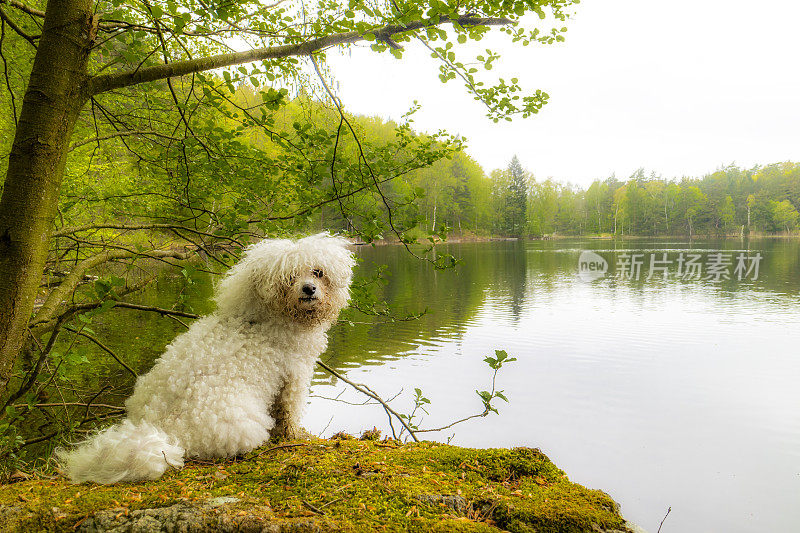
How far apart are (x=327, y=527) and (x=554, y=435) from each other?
7.81m

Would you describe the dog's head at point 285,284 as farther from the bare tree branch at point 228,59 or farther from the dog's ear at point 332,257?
the bare tree branch at point 228,59

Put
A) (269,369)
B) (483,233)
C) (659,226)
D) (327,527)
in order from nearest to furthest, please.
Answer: (327,527) < (269,369) < (483,233) < (659,226)

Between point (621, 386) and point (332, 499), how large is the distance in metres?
10.5

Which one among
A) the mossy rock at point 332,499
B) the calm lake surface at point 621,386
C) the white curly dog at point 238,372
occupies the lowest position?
the calm lake surface at point 621,386

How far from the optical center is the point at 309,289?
9.72ft

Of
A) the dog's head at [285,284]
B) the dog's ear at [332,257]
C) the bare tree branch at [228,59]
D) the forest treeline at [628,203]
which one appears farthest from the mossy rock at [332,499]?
the forest treeline at [628,203]

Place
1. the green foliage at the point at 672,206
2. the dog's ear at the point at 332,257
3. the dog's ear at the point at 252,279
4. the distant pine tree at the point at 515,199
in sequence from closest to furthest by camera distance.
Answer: the dog's ear at the point at 252,279
the dog's ear at the point at 332,257
the distant pine tree at the point at 515,199
the green foliage at the point at 672,206

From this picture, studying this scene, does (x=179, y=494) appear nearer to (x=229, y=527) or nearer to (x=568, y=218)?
(x=229, y=527)

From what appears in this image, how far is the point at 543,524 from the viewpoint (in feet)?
5.67

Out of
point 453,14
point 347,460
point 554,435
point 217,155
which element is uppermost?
point 453,14

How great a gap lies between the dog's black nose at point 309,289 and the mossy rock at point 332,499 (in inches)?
39.2

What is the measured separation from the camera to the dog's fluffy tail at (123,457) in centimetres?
207

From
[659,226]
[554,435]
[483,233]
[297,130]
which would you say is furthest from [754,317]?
[659,226]

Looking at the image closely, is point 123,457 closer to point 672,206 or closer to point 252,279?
point 252,279
